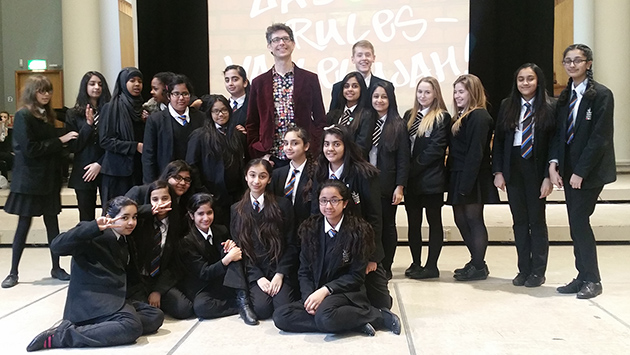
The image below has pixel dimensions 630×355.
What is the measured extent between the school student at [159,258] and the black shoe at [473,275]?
6.15ft

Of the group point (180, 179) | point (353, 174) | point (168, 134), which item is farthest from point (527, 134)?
point (168, 134)

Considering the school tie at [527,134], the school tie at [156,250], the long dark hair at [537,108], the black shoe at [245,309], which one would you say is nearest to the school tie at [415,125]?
the long dark hair at [537,108]

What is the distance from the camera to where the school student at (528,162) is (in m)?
3.70

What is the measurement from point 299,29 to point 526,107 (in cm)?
392

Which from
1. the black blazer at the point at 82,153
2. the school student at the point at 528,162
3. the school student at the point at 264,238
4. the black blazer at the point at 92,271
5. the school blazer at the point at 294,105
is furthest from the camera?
the black blazer at the point at 82,153

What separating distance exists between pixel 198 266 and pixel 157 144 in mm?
981

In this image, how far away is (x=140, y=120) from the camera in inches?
162

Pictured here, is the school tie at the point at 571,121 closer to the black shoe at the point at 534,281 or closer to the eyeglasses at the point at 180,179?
the black shoe at the point at 534,281

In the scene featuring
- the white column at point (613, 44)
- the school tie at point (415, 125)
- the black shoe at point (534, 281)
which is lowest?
the black shoe at point (534, 281)

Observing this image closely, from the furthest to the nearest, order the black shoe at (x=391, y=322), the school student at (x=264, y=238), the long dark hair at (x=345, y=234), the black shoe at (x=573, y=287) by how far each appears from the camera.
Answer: the black shoe at (x=573, y=287) → the school student at (x=264, y=238) → the long dark hair at (x=345, y=234) → the black shoe at (x=391, y=322)

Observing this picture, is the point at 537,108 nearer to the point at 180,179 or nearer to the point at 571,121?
the point at 571,121

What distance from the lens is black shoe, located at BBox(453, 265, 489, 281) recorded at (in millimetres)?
3990

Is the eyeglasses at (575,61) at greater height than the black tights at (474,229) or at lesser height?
greater

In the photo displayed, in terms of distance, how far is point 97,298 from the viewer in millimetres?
2850
